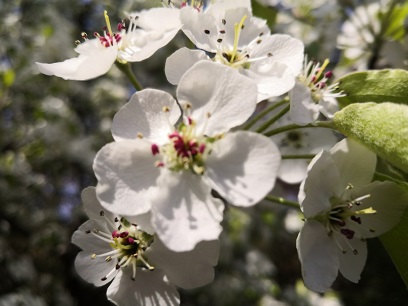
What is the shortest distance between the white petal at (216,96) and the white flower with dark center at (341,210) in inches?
6.7

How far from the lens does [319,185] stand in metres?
0.92

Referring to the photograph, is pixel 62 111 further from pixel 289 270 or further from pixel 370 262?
pixel 289 270

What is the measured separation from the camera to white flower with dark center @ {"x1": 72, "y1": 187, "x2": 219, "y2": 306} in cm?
93

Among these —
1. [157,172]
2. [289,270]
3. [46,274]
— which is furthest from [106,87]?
[157,172]

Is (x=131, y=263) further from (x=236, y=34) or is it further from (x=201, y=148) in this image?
(x=236, y=34)

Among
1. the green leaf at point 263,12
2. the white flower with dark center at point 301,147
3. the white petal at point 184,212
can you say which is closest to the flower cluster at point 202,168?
the white petal at point 184,212

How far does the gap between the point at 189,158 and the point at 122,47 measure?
1.15 feet

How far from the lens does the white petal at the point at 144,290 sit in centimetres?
96

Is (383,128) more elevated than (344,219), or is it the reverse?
(383,128)

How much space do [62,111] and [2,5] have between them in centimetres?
82

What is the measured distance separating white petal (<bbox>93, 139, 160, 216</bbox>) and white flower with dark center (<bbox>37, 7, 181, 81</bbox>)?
0.20 m

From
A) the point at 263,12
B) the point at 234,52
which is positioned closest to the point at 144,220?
the point at 234,52

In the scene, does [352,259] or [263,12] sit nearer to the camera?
[352,259]

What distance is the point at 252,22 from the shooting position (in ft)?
3.60
